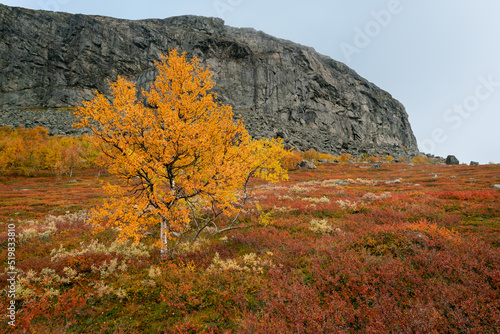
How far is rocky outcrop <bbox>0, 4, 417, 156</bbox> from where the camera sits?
103 meters

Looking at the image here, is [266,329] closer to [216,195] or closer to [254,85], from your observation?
[216,195]

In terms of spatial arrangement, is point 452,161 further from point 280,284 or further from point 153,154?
point 153,154

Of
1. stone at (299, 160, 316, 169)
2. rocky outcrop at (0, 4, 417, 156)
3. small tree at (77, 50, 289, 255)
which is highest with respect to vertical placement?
rocky outcrop at (0, 4, 417, 156)

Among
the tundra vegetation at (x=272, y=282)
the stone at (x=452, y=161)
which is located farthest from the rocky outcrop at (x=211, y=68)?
the tundra vegetation at (x=272, y=282)

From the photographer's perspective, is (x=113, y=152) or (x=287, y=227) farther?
(x=287, y=227)

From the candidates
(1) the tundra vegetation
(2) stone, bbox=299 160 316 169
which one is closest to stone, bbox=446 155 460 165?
(2) stone, bbox=299 160 316 169

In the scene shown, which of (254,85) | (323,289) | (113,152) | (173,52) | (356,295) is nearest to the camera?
(356,295)

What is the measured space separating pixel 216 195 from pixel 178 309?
3.42 metres

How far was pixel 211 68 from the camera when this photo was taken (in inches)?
4825

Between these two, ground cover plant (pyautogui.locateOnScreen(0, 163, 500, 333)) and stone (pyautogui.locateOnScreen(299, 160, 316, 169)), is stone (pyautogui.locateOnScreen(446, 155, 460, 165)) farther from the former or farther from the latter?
ground cover plant (pyautogui.locateOnScreen(0, 163, 500, 333))

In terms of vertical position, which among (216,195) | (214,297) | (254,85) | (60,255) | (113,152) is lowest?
(60,255)

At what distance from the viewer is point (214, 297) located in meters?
5.99

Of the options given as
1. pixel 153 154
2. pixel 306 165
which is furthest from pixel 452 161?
pixel 153 154

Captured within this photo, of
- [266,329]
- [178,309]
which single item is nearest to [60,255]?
[178,309]
